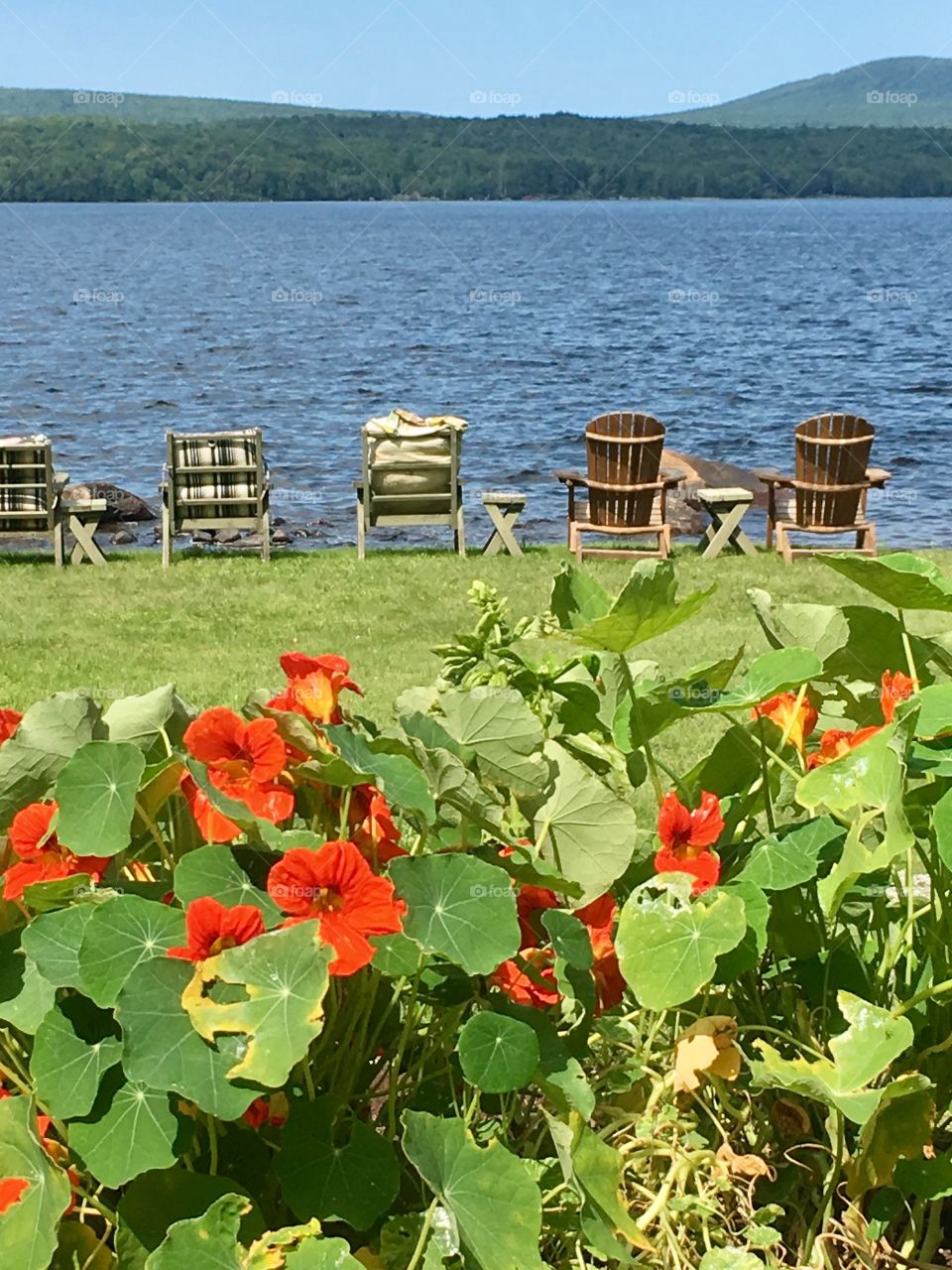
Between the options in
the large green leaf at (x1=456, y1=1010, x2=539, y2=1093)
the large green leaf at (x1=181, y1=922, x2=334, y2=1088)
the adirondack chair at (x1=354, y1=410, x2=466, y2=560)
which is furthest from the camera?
the adirondack chair at (x1=354, y1=410, x2=466, y2=560)

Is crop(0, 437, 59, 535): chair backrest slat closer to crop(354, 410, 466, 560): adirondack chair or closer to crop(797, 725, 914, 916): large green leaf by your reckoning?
crop(354, 410, 466, 560): adirondack chair

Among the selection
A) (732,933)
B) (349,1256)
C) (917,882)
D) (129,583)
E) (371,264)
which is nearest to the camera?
(349,1256)

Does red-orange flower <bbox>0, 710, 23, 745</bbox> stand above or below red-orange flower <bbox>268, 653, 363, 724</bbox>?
below

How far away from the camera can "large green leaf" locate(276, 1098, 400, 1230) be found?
1.34 metres

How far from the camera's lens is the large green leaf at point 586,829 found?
1.58m

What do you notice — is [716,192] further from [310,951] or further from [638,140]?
[310,951]

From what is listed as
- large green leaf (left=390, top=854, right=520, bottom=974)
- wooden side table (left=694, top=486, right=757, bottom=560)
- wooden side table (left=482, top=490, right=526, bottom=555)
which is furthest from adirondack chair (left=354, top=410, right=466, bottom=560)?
large green leaf (left=390, top=854, right=520, bottom=974)

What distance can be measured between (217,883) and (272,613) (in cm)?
707

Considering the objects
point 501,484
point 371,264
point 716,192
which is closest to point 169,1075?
point 501,484

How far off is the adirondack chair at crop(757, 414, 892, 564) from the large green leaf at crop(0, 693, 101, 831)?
891 cm

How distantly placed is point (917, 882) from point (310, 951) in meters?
1.87

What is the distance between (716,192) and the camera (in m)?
117

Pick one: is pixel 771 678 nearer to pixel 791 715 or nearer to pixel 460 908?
pixel 791 715

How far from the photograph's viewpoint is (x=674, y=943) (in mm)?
1460
